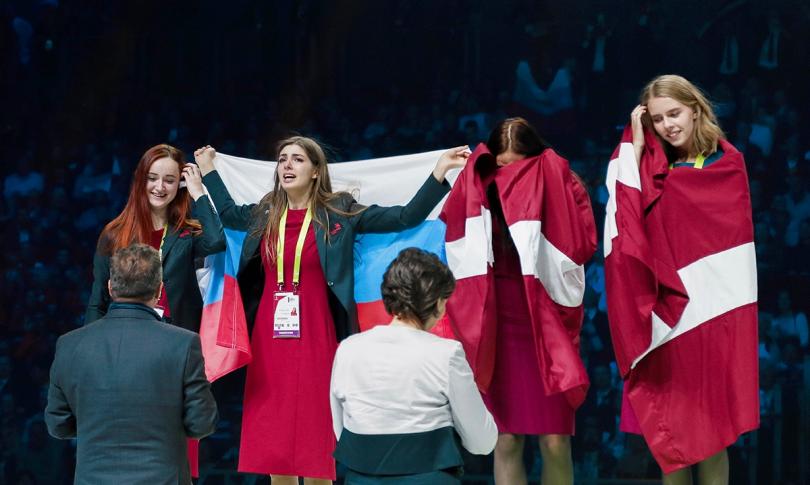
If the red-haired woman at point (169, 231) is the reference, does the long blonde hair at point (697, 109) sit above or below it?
above

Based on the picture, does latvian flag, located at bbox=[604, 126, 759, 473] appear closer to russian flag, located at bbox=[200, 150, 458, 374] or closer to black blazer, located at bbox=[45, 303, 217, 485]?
russian flag, located at bbox=[200, 150, 458, 374]

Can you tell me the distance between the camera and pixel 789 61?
566 cm

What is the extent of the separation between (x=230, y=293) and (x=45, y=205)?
2.39 m

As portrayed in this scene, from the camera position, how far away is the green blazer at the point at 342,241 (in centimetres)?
425

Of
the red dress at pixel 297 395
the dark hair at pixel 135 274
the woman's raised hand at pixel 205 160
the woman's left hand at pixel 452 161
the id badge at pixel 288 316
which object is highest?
the woman's raised hand at pixel 205 160

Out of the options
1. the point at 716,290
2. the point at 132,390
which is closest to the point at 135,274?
the point at 132,390

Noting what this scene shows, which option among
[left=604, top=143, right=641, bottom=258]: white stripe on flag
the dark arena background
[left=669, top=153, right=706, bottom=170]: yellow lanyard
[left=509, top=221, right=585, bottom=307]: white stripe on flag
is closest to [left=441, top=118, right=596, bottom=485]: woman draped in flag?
[left=509, top=221, right=585, bottom=307]: white stripe on flag

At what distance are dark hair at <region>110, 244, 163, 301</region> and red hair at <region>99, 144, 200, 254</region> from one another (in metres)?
1.20

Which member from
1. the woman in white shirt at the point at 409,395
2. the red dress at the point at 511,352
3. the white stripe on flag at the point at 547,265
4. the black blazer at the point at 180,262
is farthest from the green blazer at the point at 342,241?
the woman in white shirt at the point at 409,395

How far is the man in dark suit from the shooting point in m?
3.06

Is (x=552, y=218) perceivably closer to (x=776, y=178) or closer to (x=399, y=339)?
(x=399, y=339)

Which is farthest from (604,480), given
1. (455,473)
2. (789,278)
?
(455,473)

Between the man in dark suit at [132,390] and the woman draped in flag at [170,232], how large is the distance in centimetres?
118

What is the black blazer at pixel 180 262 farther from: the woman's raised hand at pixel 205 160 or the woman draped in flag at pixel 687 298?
the woman draped in flag at pixel 687 298
